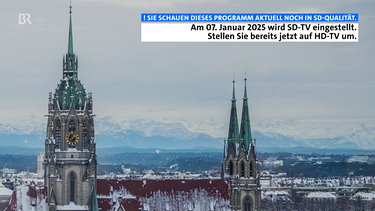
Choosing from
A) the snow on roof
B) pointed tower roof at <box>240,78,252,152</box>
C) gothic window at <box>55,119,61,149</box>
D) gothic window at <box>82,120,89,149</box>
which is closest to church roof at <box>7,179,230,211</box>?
the snow on roof

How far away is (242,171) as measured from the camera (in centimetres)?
13288

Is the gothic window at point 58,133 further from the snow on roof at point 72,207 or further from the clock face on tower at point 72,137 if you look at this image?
the snow on roof at point 72,207

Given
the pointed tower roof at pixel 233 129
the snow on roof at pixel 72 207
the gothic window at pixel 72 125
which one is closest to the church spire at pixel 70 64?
the gothic window at pixel 72 125

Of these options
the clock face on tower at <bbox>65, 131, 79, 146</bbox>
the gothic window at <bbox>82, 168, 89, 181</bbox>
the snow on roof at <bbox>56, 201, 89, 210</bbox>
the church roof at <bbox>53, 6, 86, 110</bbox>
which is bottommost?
the snow on roof at <bbox>56, 201, 89, 210</bbox>

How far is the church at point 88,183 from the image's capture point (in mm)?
127250

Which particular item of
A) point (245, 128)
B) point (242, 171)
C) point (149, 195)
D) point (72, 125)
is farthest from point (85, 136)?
point (245, 128)

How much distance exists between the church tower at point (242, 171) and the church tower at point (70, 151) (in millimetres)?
20746

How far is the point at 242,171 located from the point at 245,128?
6.59m

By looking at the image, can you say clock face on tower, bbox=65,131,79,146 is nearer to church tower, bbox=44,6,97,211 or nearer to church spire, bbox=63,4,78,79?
church tower, bbox=44,6,97,211

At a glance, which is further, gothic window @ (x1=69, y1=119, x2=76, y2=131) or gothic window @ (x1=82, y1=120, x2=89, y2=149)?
gothic window @ (x1=82, y1=120, x2=89, y2=149)

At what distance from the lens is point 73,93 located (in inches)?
5064

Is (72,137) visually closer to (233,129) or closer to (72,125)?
(72,125)

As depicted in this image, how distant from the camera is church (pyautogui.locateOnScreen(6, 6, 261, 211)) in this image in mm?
127250

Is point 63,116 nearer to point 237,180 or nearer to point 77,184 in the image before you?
point 77,184
